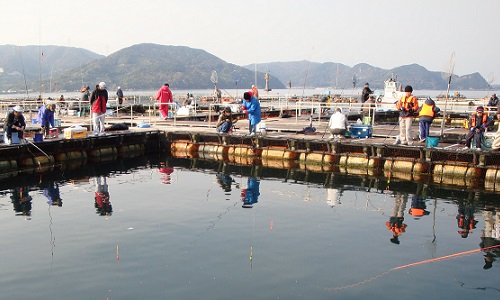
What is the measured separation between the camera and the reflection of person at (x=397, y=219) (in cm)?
1345

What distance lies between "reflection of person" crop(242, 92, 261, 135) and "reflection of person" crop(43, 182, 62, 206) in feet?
29.5

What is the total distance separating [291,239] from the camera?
1277cm

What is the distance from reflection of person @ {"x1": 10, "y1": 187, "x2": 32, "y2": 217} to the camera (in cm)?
1556

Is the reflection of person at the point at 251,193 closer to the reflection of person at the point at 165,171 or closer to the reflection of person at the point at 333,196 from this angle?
the reflection of person at the point at 333,196

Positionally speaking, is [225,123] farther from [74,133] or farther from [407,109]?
[407,109]

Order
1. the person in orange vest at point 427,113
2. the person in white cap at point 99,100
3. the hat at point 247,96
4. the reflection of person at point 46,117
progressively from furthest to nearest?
the reflection of person at point 46,117
the person in white cap at point 99,100
the hat at point 247,96
the person in orange vest at point 427,113

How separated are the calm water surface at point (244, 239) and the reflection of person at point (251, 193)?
46 mm

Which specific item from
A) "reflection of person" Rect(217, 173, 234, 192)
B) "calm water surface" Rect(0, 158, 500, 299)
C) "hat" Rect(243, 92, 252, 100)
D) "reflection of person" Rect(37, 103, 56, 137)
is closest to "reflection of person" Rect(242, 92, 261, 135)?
"hat" Rect(243, 92, 252, 100)

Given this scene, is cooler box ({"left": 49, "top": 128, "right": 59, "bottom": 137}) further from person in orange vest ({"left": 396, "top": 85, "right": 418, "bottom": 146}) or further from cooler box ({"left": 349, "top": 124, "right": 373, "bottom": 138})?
person in orange vest ({"left": 396, "top": 85, "right": 418, "bottom": 146})

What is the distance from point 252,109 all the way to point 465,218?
12.0 m

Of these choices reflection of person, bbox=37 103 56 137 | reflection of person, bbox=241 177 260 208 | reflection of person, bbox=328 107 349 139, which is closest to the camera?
reflection of person, bbox=241 177 260 208

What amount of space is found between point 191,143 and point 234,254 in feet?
54.8

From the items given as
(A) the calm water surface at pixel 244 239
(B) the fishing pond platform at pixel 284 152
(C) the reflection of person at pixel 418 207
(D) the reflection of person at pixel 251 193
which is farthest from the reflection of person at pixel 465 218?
(D) the reflection of person at pixel 251 193

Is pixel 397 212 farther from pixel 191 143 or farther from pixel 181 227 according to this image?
pixel 191 143
